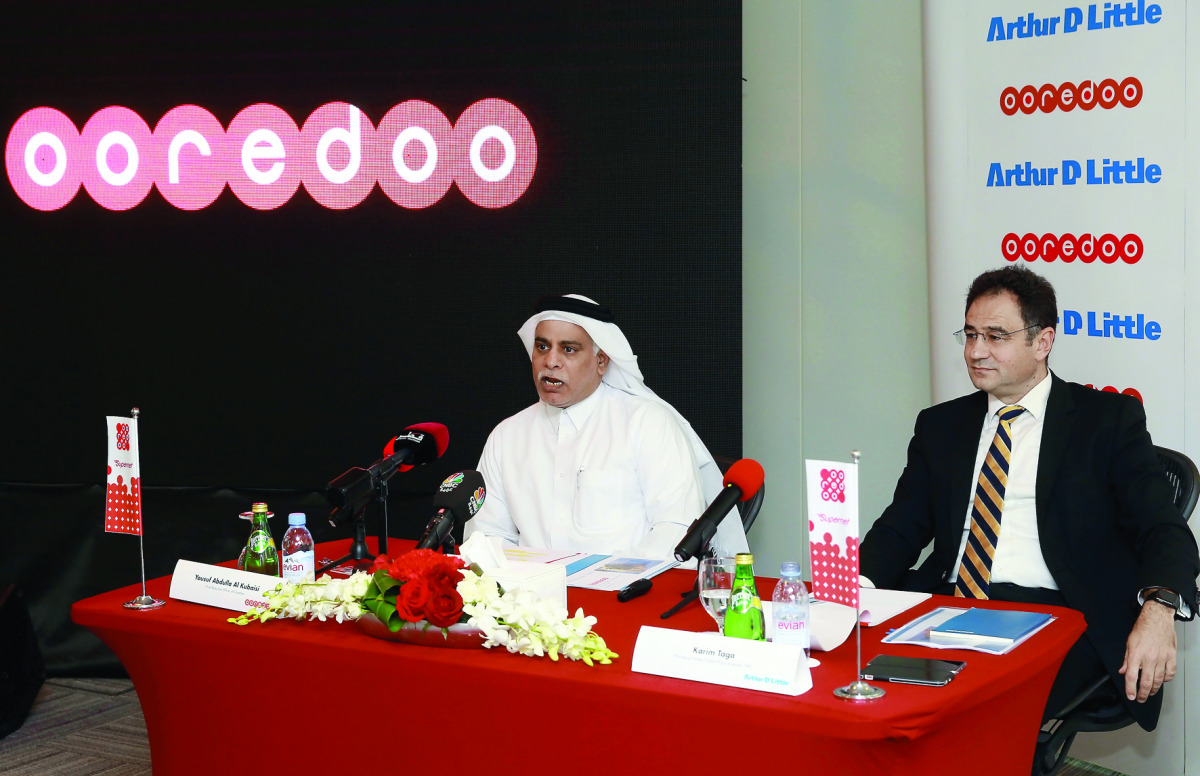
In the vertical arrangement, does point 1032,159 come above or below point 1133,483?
above

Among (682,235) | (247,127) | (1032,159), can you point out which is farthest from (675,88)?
(247,127)

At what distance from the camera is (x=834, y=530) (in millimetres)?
1830

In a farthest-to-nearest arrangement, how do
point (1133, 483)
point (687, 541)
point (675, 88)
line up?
point (675, 88), point (1133, 483), point (687, 541)

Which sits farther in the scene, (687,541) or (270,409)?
(270,409)

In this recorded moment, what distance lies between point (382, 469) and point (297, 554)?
31cm

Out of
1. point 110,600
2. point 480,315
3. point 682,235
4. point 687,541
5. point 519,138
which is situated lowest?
point 110,600

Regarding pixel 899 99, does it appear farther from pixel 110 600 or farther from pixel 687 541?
pixel 110 600

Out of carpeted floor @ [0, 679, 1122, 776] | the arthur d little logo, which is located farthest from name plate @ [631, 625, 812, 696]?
carpeted floor @ [0, 679, 1122, 776]

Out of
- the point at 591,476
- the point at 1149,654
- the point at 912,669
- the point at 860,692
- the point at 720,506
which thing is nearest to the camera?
the point at 860,692

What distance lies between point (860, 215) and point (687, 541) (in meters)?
2.67

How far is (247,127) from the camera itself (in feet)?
14.8

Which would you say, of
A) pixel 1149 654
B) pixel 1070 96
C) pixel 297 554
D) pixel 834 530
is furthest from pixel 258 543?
pixel 1070 96

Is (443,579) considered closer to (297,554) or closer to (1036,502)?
(297,554)

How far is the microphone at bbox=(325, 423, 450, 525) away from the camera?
245cm
